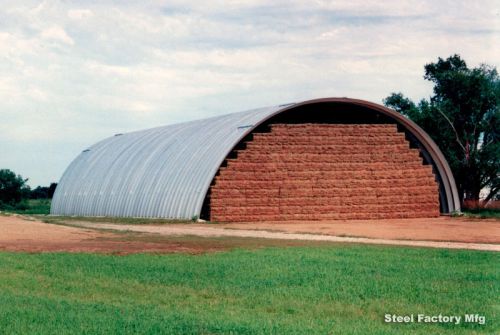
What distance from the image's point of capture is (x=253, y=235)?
2962 centimetres

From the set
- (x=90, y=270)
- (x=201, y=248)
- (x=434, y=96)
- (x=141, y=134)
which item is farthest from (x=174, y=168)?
(x=434, y=96)

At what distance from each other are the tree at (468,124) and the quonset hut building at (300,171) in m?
12.4

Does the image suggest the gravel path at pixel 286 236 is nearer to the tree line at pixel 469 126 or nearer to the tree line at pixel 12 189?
the tree line at pixel 469 126

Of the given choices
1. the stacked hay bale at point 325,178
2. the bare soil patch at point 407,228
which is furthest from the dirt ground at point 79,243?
the stacked hay bale at point 325,178

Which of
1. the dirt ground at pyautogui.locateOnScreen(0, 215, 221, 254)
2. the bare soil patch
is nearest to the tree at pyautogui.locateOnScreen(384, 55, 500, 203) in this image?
the bare soil patch

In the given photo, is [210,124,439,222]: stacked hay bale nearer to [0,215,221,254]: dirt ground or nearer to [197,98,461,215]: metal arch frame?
[197,98,461,215]: metal arch frame

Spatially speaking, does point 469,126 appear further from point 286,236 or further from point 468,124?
point 286,236

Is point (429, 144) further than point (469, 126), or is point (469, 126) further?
point (469, 126)

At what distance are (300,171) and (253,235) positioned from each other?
38.0 feet

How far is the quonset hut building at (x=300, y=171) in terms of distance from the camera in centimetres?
3953

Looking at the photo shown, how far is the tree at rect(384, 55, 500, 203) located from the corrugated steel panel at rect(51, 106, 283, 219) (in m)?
18.0

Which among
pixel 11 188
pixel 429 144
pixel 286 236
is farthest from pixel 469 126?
pixel 11 188

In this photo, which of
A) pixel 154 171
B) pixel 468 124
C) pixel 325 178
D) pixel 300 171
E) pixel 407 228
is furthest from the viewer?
pixel 468 124

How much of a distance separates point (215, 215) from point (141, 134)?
1995cm
